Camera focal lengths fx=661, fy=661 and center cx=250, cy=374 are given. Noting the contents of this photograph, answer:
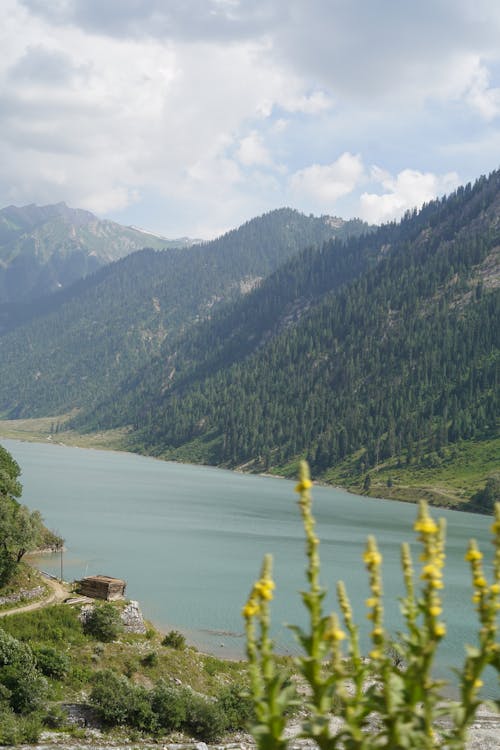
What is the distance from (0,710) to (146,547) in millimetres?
60799

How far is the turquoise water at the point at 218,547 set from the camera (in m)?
65.3

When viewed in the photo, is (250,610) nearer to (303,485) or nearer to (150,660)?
(303,485)

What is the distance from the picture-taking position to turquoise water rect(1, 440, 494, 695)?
6531cm

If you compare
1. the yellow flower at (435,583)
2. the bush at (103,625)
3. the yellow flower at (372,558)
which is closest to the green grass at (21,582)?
the bush at (103,625)

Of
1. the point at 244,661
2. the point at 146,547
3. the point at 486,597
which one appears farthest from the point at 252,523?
the point at 486,597

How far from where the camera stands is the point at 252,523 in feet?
414

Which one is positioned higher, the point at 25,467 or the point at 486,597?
the point at 486,597

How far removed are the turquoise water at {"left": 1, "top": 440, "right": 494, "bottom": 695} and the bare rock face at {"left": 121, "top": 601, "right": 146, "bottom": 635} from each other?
5836 mm

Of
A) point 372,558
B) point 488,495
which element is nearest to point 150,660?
point 372,558

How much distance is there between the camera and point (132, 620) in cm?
5262

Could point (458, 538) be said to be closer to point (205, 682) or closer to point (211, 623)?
point (211, 623)

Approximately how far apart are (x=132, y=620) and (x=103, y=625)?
13.5 feet

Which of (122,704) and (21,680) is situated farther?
(122,704)

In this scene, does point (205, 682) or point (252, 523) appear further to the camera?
point (252, 523)
